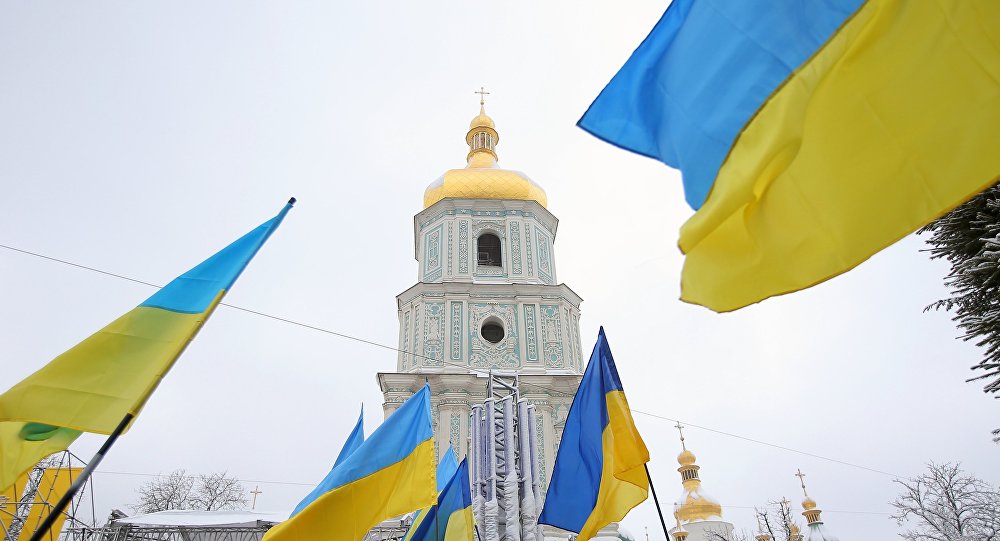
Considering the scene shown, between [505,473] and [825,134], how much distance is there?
38.6 ft

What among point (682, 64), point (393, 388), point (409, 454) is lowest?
point (409, 454)

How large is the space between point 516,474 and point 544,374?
828cm

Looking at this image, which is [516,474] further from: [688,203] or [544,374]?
[688,203]

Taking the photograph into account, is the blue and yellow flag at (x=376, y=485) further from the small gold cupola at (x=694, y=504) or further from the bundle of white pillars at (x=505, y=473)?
the small gold cupola at (x=694, y=504)

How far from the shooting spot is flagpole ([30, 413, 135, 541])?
182 inches

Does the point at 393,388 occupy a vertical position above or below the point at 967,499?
above

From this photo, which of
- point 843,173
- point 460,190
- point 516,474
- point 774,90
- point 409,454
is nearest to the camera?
point 843,173

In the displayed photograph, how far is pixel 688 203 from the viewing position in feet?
13.0

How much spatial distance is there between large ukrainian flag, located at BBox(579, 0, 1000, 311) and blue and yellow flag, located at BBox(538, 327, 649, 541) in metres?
4.69

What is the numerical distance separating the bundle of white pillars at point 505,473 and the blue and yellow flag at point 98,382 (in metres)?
8.85

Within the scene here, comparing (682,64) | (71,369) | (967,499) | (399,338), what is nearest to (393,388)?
(399,338)

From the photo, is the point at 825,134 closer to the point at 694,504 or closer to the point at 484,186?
the point at 484,186

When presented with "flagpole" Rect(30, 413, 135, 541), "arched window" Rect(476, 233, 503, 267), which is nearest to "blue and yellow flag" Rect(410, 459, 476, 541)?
"flagpole" Rect(30, 413, 135, 541)

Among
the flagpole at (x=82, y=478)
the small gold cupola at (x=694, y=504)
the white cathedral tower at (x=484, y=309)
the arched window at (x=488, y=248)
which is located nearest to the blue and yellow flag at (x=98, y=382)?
the flagpole at (x=82, y=478)
